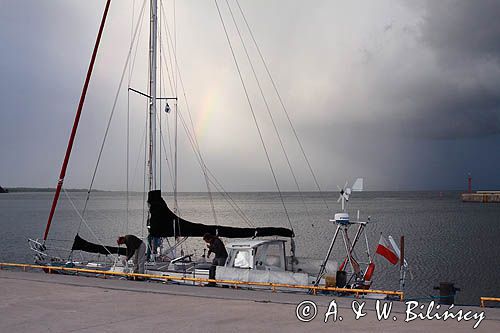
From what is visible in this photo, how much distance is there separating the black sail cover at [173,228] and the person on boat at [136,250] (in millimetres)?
2394

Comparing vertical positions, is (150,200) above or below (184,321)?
above

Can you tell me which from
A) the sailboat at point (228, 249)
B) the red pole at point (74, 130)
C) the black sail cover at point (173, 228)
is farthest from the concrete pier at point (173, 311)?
the red pole at point (74, 130)

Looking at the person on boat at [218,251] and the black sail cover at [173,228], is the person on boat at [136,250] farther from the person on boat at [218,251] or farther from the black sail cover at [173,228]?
the black sail cover at [173,228]

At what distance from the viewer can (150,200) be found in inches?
746

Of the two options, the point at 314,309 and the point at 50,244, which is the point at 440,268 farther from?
the point at 50,244

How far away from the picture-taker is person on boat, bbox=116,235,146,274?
16.3 metres

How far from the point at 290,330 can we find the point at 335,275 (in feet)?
22.2

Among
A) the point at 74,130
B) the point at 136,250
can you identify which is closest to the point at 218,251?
the point at 136,250

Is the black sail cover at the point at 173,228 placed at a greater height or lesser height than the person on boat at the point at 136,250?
greater

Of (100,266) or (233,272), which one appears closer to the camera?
(233,272)

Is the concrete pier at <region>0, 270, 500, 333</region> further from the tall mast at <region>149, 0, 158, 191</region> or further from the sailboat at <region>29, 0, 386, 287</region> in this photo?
the tall mast at <region>149, 0, 158, 191</region>

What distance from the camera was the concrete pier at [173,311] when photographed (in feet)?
32.7

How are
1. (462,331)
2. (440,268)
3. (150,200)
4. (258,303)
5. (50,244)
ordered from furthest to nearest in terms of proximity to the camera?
(50,244)
(440,268)
(150,200)
(258,303)
(462,331)

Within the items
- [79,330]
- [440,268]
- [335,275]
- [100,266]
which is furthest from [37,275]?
[440,268]
